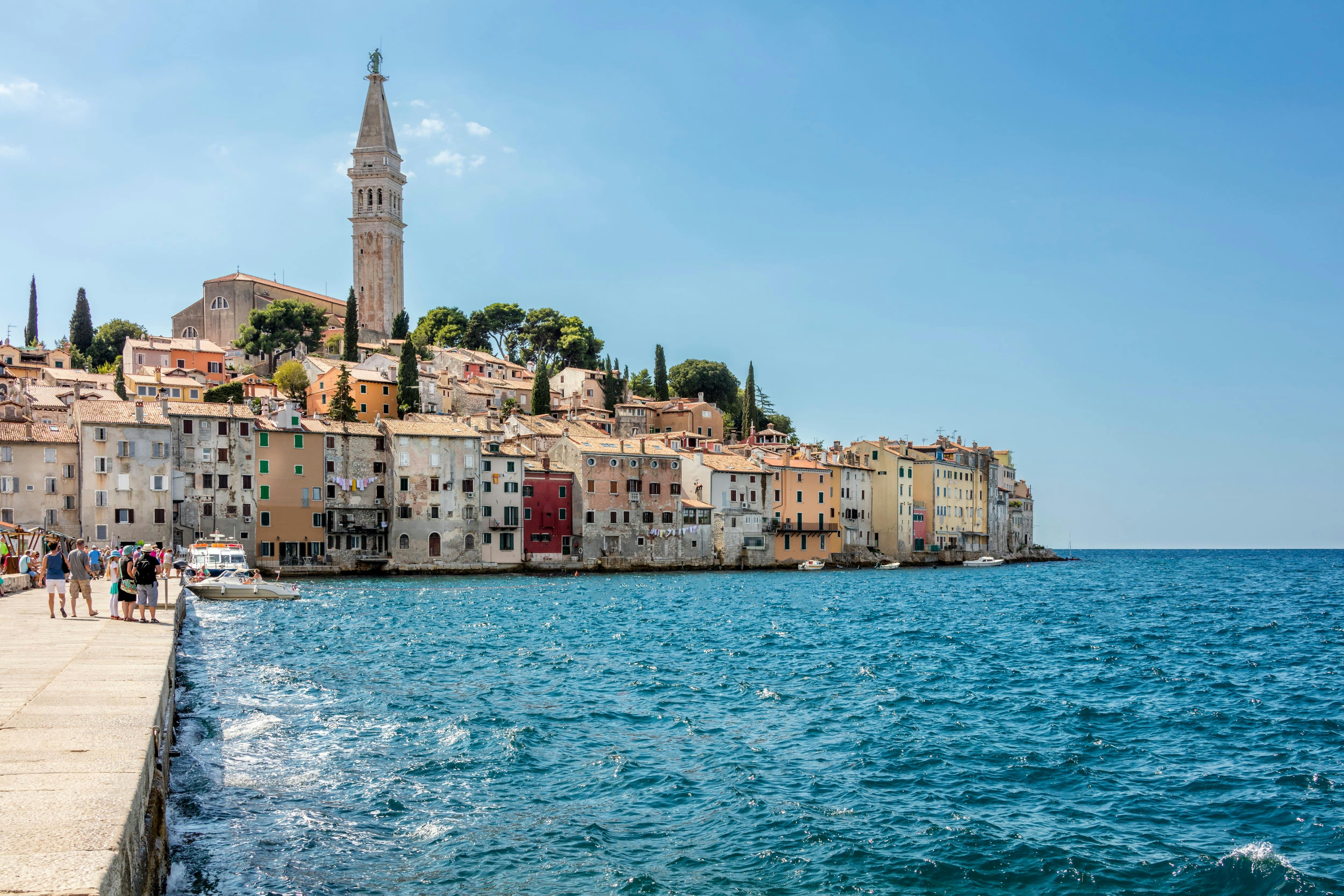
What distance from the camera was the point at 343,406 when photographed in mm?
68312

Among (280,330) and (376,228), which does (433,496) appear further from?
(376,228)

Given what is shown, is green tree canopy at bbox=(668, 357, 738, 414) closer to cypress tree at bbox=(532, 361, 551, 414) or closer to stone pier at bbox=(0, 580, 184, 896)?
cypress tree at bbox=(532, 361, 551, 414)

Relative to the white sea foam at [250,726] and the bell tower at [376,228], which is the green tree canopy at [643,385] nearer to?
the bell tower at [376,228]

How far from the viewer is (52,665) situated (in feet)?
41.7

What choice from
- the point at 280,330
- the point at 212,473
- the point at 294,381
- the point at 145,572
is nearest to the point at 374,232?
the point at 280,330

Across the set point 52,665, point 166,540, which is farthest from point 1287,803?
point 166,540

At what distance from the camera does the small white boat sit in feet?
292

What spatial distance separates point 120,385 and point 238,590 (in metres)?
44.1

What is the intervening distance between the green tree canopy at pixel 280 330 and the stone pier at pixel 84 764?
280 ft

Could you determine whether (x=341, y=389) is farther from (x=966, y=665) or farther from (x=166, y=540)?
(x=966, y=665)

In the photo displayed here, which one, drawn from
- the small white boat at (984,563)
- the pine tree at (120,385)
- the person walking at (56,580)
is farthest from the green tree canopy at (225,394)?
the small white boat at (984,563)

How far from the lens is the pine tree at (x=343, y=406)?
6769cm

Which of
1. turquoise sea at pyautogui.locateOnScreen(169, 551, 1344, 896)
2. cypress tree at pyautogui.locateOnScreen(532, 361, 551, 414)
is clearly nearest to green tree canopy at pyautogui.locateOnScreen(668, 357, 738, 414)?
cypress tree at pyautogui.locateOnScreen(532, 361, 551, 414)

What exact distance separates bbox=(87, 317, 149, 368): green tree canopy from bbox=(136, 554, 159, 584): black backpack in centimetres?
8565
